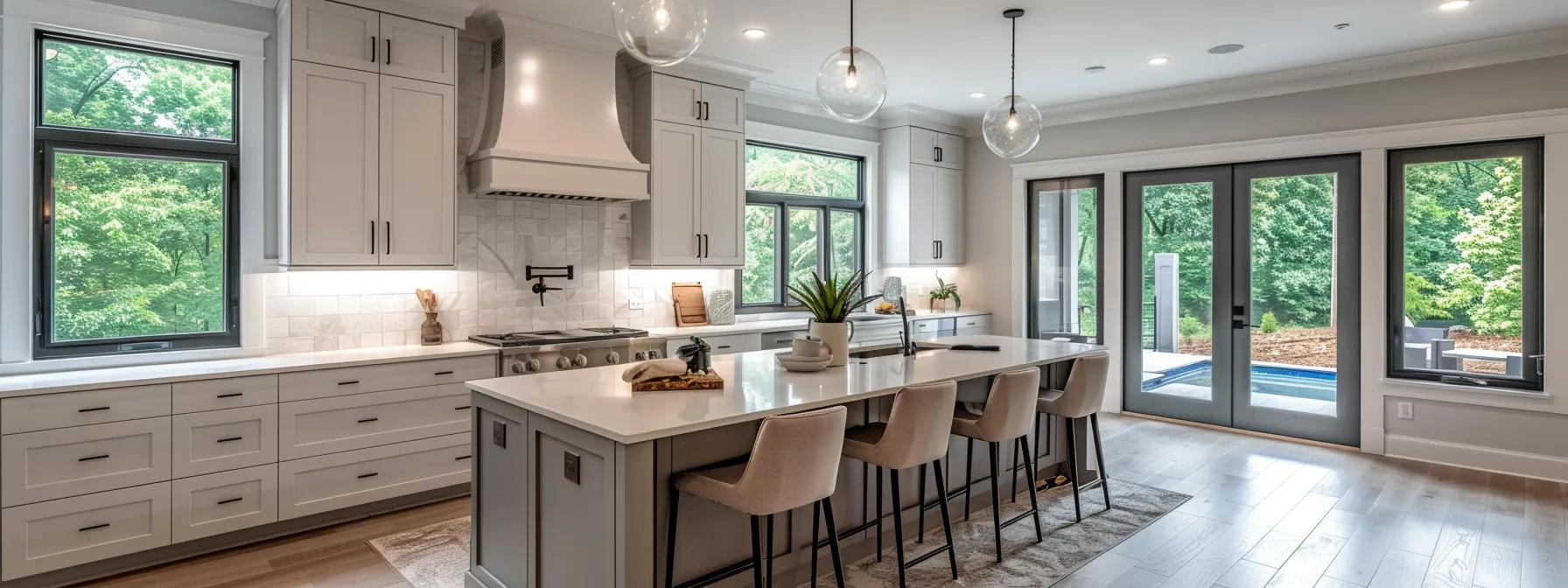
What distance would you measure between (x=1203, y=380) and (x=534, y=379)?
17.4 ft

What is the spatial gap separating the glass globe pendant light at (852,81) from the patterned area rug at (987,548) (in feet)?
6.00

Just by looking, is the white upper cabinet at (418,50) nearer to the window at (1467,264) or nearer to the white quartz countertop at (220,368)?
the white quartz countertop at (220,368)

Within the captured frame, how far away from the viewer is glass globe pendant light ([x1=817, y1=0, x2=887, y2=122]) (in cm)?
311

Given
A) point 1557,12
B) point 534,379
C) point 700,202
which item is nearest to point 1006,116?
point 700,202

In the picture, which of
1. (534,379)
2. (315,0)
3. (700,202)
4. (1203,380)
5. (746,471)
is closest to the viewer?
(746,471)

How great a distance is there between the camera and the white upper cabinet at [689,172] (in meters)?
5.23

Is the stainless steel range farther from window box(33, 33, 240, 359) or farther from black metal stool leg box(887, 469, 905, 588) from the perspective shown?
black metal stool leg box(887, 469, 905, 588)

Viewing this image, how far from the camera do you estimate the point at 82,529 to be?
3166 mm

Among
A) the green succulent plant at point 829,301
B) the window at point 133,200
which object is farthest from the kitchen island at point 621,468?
the window at point 133,200

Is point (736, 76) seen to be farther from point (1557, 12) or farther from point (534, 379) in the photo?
point (1557, 12)

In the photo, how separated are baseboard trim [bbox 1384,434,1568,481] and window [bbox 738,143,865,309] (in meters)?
4.00

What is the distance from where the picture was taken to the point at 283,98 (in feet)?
12.8

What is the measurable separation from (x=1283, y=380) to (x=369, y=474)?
599cm

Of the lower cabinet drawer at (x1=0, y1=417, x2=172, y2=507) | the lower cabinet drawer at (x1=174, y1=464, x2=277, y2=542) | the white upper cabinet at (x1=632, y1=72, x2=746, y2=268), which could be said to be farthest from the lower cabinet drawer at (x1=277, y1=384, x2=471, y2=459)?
the white upper cabinet at (x1=632, y1=72, x2=746, y2=268)
